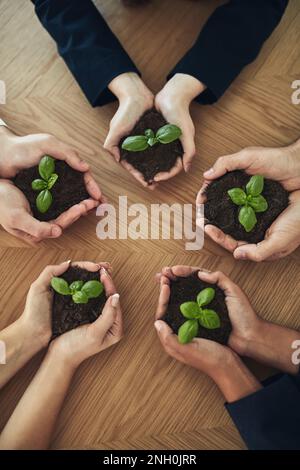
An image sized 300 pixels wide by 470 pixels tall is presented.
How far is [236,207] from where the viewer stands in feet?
3.60

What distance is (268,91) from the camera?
127cm

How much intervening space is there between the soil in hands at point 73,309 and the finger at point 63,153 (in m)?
0.25

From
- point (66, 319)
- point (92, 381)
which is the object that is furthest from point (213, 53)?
point (92, 381)

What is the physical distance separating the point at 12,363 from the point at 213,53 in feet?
3.05

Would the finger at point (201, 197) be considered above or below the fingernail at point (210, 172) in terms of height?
below

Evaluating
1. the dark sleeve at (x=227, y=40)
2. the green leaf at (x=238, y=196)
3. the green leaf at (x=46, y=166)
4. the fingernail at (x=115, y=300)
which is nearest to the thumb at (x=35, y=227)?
the green leaf at (x=46, y=166)

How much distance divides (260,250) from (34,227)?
0.54 meters

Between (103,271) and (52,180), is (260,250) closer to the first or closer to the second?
(103,271)

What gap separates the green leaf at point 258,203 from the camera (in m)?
1.06

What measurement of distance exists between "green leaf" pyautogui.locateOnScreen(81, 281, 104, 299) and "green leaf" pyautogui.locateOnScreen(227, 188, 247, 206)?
368mm

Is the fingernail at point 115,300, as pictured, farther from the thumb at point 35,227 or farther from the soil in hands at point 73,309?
the thumb at point 35,227
